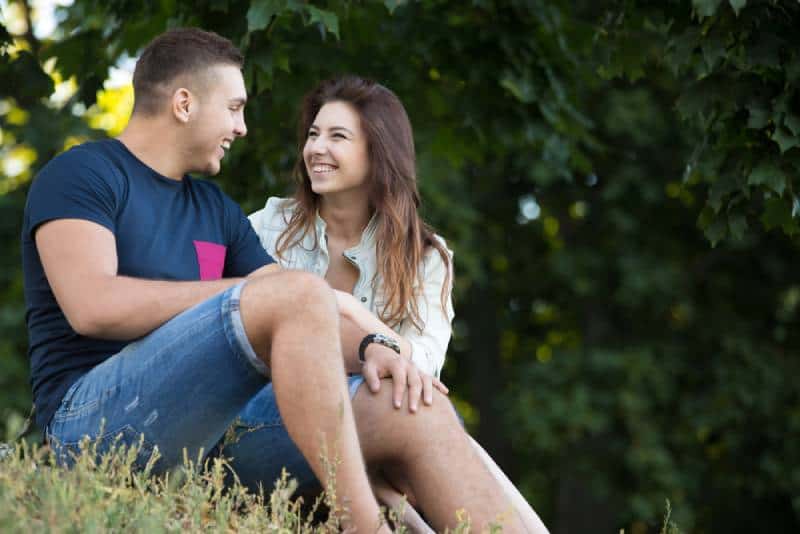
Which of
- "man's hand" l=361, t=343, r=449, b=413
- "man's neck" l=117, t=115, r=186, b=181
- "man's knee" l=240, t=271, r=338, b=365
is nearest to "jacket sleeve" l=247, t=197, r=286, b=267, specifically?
"man's neck" l=117, t=115, r=186, b=181

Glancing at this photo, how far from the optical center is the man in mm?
3059

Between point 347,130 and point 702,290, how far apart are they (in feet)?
27.0

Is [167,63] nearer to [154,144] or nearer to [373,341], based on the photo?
[154,144]

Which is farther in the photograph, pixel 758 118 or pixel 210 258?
pixel 758 118

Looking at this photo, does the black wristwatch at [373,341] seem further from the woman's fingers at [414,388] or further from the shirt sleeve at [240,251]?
the shirt sleeve at [240,251]

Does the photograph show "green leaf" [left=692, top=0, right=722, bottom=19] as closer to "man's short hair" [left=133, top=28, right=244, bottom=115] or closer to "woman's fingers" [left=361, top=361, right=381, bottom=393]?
"man's short hair" [left=133, top=28, right=244, bottom=115]

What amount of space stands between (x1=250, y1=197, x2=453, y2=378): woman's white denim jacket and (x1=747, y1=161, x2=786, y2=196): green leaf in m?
1.40

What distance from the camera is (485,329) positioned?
1313 centimetres

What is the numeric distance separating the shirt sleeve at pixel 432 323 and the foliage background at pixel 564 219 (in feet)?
4.78

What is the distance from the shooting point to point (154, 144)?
374 cm

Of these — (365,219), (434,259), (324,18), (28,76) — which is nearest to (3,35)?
(28,76)

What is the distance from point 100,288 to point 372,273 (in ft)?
4.92

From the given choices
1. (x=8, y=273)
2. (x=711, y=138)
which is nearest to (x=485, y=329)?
(x=8, y=273)

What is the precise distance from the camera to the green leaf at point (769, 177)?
Answer: 16.2 ft
